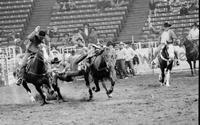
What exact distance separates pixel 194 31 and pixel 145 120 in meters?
14.8

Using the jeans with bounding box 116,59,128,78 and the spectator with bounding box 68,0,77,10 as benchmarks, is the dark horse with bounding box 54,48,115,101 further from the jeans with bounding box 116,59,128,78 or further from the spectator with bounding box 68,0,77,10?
the spectator with bounding box 68,0,77,10

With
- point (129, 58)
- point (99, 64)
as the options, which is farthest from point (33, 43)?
point (129, 58)

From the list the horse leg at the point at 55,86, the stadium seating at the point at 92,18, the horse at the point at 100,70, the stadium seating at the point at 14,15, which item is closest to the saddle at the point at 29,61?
the horse leg at the point at 55,86

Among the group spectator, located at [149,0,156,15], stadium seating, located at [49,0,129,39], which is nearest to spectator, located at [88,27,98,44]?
stadium seating, located at [49,0,129,39]

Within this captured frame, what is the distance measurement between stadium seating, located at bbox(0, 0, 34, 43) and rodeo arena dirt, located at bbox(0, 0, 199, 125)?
0.06 metres

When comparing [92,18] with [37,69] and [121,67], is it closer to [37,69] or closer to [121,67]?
[121,67]

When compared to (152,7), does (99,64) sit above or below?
below

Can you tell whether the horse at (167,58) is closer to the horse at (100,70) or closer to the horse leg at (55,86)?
the horse at (100,70)

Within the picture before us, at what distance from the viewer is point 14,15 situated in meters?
34.0

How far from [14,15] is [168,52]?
18941 mm

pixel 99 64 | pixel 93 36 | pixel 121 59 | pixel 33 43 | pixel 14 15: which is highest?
pixel 33 43

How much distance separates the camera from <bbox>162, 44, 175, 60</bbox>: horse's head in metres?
16.6

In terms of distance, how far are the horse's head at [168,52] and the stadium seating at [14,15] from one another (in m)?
17.0

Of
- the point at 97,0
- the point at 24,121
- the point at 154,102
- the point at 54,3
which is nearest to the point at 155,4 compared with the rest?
the point at 97,0
